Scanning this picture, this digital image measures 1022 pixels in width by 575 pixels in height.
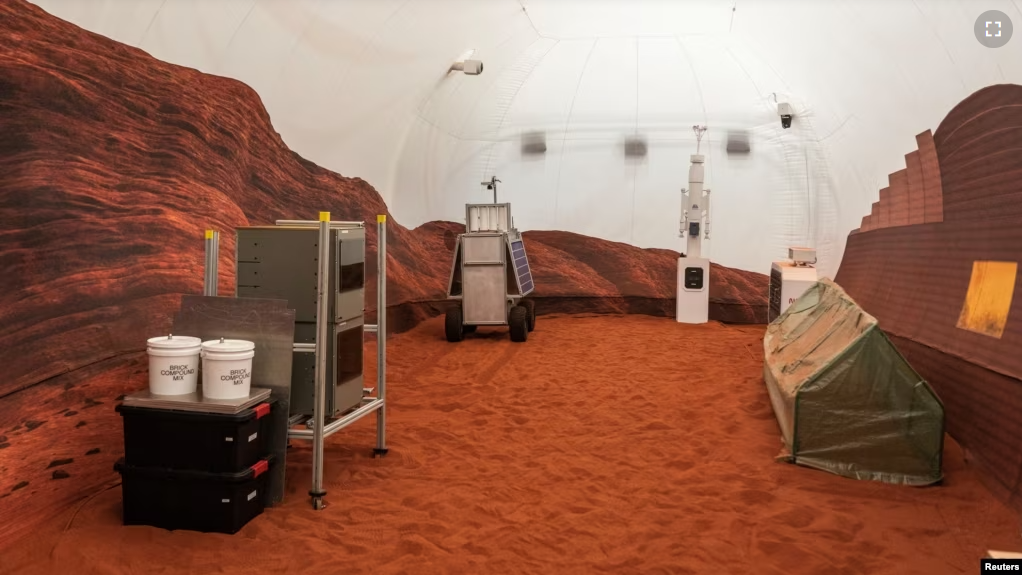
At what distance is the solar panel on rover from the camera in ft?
29.2

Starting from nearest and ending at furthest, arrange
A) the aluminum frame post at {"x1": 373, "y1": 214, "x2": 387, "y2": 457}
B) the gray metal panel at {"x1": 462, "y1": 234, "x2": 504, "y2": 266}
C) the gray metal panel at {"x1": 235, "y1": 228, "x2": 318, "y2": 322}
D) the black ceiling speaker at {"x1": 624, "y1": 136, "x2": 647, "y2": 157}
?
the gray metal panel at {"x1": 235, "y1": 228, "x2": 318, "y2": 322} < the aluminum frame post at {"x1": 373, "y1": 214, "x2": 387, "y2": 457} < the gray metal panel at {"x1": 462, "y1": 234, "x2": 504, "y2": 266} < the black ceiling speaker at {"x1": 624, "y1": 136, "x2": 647, "y2": 157}

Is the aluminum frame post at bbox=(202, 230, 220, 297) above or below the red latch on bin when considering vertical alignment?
above

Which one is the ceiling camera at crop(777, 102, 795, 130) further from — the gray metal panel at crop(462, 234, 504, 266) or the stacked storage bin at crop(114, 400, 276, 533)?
the stacked storage bin at crop(114, 400, 276, 533)

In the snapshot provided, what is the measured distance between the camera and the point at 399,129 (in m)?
10.1

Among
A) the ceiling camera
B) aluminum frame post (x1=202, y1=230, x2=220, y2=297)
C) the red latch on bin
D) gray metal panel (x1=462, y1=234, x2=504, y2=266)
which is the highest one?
the ceiling camera

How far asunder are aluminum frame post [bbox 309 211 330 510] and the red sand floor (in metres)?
0.12

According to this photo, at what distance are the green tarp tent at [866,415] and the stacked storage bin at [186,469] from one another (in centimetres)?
313

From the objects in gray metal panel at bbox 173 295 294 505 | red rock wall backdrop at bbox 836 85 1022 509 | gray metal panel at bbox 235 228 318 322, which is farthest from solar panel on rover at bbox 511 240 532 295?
gray metal panel at bbox 173 295 294 505

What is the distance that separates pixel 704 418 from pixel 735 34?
7522mm

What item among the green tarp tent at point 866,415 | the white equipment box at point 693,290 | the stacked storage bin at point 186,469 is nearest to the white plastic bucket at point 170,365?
the stacked storage bin at point 186,469

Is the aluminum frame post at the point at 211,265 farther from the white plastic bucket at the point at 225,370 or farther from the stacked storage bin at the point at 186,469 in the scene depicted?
the stacked storage bin at the point at 186,469

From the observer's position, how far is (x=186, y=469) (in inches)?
135

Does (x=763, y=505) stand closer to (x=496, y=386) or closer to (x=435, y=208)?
(x=496, y=386)

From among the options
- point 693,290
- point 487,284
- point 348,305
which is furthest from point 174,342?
point 693,290
